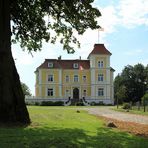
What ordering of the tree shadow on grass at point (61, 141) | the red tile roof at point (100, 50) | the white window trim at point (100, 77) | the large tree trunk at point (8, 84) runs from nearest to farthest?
the tree shadow on grass at point (61, 141)
the large tree trunk at point (8, 84)
the white window trim at point (100, 77)
the red tile roof at point (100, 50)

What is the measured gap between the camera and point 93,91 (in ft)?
311

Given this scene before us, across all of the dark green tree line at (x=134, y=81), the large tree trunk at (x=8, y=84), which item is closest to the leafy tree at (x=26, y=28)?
the large tree trunk at (x=8, y=84)

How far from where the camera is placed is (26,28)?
25469 millimetres

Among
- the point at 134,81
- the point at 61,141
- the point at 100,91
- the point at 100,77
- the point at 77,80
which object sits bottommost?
the point at 61,141

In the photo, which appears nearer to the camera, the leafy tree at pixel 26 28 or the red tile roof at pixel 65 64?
the leafy tree at pixel 26 28

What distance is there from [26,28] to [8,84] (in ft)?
21.5

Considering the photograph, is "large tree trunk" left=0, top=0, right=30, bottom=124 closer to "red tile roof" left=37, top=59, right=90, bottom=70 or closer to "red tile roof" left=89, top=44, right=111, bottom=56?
"red tile roof" left=37, top=59, right=90, bottom=70

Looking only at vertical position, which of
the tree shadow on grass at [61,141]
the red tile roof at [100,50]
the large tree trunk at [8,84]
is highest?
the red tile roof at [100,50]

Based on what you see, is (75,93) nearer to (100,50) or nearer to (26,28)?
(100,50)

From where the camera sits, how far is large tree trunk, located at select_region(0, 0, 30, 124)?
19297mm

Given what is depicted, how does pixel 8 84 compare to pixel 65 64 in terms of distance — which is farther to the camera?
pixel 65 64

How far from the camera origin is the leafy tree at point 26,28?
19.7 m

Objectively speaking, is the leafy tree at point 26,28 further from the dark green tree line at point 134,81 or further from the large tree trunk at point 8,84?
the dark green tree line at point 134,81

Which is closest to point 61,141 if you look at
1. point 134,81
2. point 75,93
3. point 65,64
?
point 75,93
